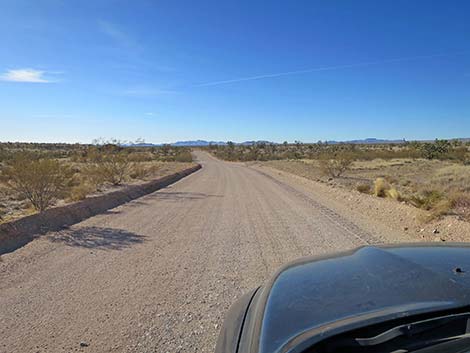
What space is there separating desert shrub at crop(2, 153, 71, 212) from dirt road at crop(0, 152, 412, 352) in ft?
8.98

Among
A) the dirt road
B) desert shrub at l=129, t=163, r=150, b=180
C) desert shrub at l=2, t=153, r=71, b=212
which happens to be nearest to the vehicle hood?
the dirt road

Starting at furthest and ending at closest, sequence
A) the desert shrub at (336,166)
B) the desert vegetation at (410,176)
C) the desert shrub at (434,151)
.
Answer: the desert shrub at (434,151), the desert shrub at (336,166), the desert vegetation at (410,176)

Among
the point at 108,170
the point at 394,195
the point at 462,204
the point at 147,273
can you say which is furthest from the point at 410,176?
the point at 147,273

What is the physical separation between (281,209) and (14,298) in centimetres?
936

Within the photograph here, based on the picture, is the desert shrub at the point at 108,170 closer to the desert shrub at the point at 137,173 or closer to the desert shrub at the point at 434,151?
the desert shrub at the point at 137,173

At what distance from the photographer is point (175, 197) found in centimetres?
1759

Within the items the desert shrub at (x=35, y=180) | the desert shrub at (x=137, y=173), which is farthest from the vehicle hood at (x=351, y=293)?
the desert shrub at (x=137, y=173)

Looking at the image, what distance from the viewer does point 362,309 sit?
6.62 feet

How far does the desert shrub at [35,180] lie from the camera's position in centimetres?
1350

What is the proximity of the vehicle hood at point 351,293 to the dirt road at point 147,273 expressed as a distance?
2.09 meters

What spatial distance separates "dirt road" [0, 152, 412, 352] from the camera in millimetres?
4566

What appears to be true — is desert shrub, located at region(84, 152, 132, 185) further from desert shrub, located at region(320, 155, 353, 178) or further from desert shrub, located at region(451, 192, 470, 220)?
desert shrub, located at region(320, 155, 353, 178)

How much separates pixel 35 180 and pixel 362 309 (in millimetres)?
13671

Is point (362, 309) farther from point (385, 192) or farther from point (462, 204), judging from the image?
point (385, 192)
